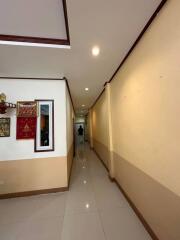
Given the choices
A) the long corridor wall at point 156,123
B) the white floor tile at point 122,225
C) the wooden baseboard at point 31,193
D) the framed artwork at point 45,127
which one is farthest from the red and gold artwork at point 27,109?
the white floor tile at point 122,225

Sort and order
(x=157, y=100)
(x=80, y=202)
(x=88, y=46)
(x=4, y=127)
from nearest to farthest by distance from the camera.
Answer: (x=157, y=100) → (x=88, y=46) → (x=80, y=202) → (x=4, y=127)

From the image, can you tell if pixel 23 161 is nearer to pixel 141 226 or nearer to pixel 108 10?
pixel 141 226

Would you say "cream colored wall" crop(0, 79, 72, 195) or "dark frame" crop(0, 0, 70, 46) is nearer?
"dark frame" crop(0, 0, 70, 46)

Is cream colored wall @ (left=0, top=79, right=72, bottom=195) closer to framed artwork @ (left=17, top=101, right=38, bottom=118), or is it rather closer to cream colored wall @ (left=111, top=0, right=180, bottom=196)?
framed artwork @ (left=17, top=101, right=38, bottom=118)

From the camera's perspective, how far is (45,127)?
3.02 meters

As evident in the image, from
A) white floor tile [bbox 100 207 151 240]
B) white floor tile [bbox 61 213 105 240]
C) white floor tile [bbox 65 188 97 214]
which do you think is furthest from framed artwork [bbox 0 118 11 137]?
white floor tile [bbox 100 207 151 240]

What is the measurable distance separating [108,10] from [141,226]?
287 cm

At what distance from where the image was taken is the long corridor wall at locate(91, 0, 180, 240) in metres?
1.26

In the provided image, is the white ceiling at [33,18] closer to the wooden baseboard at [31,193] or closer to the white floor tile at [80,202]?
the white floor tile at [80,202]

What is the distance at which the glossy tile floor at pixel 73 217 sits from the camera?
179 centimetres

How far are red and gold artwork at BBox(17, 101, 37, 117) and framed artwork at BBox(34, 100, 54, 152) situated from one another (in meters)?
0.11

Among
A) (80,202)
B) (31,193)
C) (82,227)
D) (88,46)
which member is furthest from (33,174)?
(88,46)

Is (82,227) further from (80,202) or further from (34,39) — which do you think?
(34,39)

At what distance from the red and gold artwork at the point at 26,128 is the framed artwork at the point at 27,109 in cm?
10
